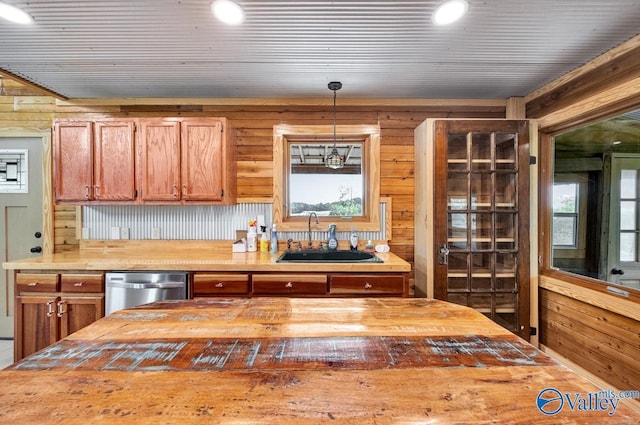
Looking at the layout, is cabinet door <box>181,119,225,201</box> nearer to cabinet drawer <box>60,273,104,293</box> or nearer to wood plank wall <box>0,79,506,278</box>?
wood plank wall <box>0,79,506,278</box>

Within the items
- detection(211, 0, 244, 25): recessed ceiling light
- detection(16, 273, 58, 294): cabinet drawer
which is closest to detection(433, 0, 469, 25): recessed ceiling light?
detection(211, 0, 244, 25): recessed ceiling light

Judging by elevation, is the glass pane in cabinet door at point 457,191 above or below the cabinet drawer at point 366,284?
above

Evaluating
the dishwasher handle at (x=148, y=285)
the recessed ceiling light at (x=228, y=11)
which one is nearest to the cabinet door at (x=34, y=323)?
the dishwasher handle at (x=148, y=285)

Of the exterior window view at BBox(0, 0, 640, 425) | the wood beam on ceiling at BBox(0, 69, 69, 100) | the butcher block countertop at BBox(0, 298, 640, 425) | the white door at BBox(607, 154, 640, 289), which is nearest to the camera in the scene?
the butcher block countertop at BBox(0, 298, 640, 425)

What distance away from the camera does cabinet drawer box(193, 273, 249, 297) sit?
2354mm

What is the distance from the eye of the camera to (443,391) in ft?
2.49

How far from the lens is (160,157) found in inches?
105

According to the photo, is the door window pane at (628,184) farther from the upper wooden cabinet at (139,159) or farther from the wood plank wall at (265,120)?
the upper wooden cabinet at (139,159)

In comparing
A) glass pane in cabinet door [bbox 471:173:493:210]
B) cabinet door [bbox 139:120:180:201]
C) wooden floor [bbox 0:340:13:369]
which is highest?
cabinet door [bbox 139:120:180:201]

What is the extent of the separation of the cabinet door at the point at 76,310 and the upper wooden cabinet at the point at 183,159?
91 centimetres

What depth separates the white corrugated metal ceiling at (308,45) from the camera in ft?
5.59

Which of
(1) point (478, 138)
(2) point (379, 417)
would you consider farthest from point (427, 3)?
(2) point (379, 417)

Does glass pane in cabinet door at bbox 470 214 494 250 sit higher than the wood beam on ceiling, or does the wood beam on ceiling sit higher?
the wood beam on ceiling

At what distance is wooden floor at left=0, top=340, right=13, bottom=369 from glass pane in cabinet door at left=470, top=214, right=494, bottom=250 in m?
4.16
